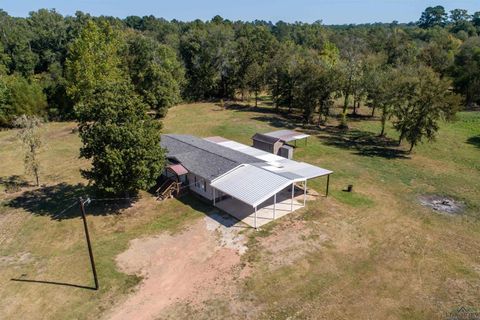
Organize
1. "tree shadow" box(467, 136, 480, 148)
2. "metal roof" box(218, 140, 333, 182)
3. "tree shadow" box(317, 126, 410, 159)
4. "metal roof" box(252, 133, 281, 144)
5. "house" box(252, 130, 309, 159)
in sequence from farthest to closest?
"tree shadow" box(467, 136, 480, 148) < "tree shadow" box(317, 126, 410, 159) < "metal roof" box(252, 133, 281, 144) < "house" box(252, 130, 309, 159) < "metal roof" box(218, 140, 333, 182)

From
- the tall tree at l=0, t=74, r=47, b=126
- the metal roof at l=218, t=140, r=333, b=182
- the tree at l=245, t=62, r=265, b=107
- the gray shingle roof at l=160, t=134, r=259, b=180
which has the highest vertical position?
the tree at l=245, t=62, r=265, b=107

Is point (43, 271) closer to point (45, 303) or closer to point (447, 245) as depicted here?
point (45, 303)

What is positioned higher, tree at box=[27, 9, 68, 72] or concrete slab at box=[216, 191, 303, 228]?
tree at box=[27, 9, 68, 72]

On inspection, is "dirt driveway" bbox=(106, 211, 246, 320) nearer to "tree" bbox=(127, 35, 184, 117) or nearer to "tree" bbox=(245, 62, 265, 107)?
"tree" bbox=(127, 35, 184, 117)

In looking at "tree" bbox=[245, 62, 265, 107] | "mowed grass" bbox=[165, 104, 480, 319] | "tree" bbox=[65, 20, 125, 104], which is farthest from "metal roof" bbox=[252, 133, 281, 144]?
"tree" bbox=[245, 62, 265, 107]

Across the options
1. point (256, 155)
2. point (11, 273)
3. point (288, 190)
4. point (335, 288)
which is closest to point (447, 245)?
point (335, 288)

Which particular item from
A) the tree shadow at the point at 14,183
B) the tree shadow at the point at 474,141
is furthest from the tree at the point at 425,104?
the tree shadow at the point at 14,183

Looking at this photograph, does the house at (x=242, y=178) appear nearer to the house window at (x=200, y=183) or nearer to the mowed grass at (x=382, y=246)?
the house window at (x=200, y=183)
